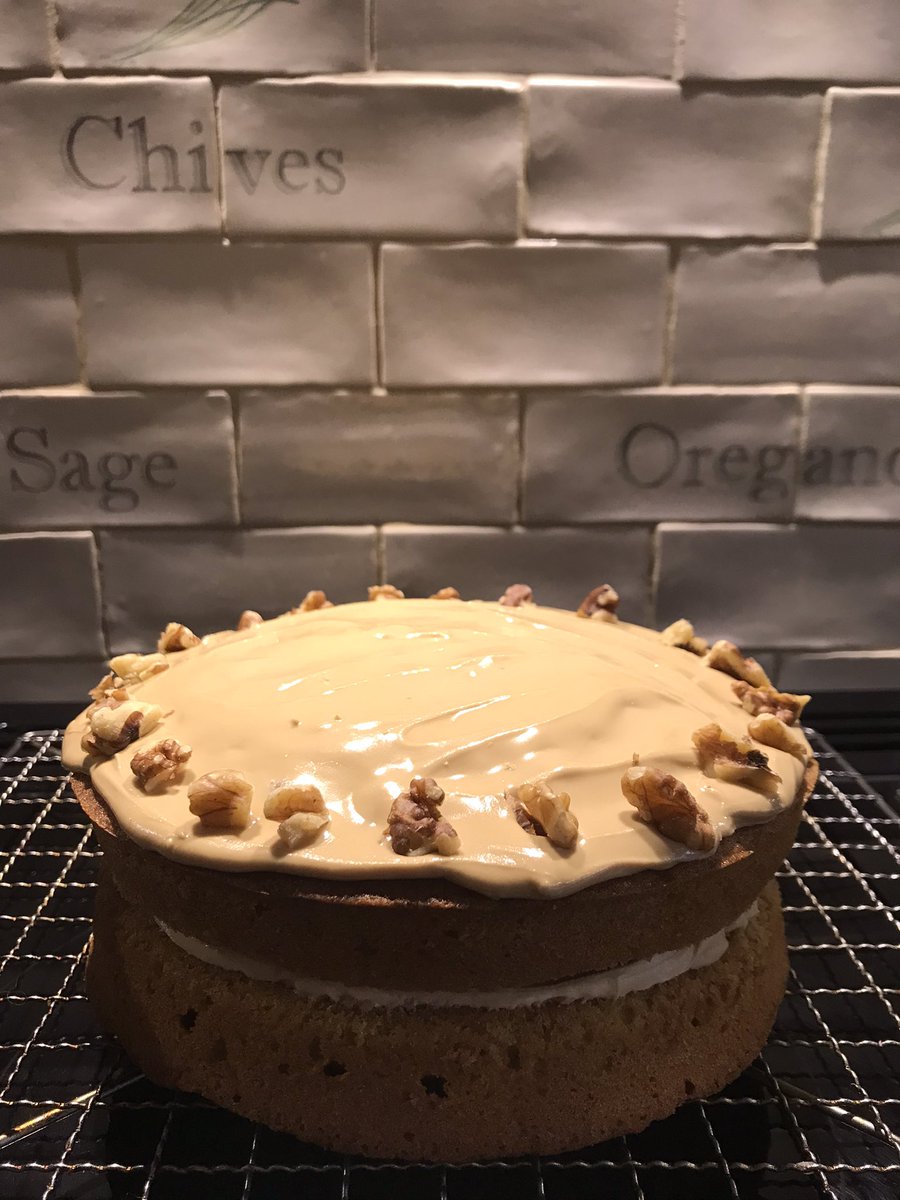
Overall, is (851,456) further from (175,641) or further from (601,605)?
(175,641)

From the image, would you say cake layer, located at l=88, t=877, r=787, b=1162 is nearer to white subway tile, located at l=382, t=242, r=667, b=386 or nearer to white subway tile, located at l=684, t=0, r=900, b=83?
white subway tile, located at l=382, t=242, r=667, b=386

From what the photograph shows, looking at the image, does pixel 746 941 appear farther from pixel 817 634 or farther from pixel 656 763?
pixel 817 634

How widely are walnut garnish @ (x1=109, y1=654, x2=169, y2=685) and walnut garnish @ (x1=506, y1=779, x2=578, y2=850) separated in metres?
0.47

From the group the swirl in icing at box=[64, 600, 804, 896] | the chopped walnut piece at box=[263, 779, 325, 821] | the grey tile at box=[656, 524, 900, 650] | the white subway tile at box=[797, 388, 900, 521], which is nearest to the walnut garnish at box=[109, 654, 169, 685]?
the swirl in icing at box=[64, 600, 804, 896]

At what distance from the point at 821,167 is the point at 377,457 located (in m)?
0.74

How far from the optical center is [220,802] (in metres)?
0.66

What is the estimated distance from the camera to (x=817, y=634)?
1404 millimetres

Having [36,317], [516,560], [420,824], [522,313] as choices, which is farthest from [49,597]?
[420,824]

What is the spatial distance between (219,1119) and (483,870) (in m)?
0.36

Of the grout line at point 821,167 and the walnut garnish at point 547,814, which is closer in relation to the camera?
the walnut garnish at point 547,814

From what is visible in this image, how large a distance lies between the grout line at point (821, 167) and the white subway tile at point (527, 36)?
0.23 m

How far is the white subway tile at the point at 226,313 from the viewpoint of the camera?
1.20 meters

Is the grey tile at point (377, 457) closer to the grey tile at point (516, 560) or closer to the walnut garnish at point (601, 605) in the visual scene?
the grey tile at point (516, 560)

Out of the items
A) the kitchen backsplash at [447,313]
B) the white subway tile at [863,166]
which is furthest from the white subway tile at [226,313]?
the white subway tile at [863,166]
